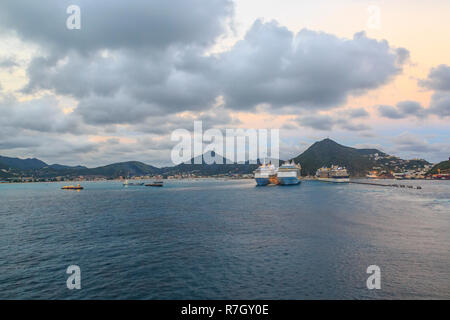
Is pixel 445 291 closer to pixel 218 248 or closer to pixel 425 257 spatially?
pixel 425 257

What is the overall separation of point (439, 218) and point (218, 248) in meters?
51.8

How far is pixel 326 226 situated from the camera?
46500 millimetres

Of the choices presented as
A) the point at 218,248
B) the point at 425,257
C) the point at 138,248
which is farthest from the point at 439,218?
the point at 138,248

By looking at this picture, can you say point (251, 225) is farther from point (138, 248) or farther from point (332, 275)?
point (332, 275)

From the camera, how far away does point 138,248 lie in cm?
3344
